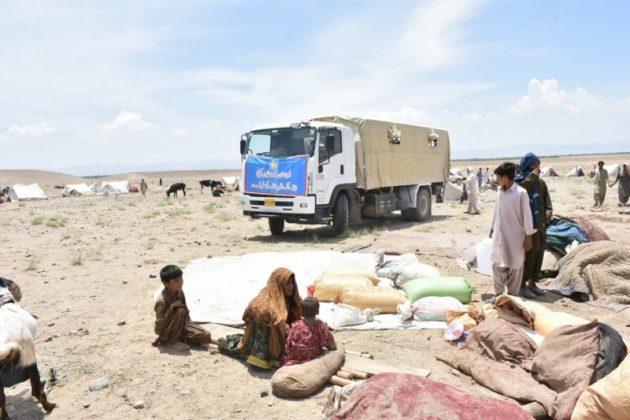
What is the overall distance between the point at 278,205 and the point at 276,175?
69cm

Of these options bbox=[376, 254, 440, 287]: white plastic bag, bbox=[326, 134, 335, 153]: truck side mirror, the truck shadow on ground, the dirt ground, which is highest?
bbox=[326, 134, 335, 153]: truck side mirror

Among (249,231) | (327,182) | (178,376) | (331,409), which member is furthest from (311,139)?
(331,409)

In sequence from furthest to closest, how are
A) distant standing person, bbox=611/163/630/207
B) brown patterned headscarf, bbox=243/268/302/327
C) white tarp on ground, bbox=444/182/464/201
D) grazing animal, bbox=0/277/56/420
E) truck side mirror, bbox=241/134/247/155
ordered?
1. white tarp on ground, bbox=444/182/464/201
2. distant standing person, bbox=611/163/630/207
3. truck side mirror, bbox=241/134/247/155
4. brown patterned headscarf, bbox=243/268/302/327
5. grazing animal, bbox=0/277/56/420

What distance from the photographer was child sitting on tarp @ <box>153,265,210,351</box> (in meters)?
4.89

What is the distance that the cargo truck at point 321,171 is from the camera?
10.9 m

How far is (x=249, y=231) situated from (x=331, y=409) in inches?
424

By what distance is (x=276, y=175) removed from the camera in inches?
437

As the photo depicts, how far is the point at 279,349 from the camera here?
4398 mm

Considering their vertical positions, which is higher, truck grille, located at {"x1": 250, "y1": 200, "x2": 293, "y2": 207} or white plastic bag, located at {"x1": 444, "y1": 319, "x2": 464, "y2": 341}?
truck grille, located at {"x1": 250, "y1": 200, "x2": 293, "y2": 207}

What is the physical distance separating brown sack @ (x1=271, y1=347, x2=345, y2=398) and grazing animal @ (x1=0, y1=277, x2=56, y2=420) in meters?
1.80

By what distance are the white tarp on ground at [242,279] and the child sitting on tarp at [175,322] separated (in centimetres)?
70

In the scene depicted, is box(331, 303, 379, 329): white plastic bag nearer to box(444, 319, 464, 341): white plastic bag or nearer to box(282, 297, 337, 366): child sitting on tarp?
box(444, 319, 464, 341): white plastic bag

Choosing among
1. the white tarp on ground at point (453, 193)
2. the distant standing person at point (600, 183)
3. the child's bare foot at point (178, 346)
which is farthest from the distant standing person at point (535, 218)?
the white tarp on ground at point (453, 193)

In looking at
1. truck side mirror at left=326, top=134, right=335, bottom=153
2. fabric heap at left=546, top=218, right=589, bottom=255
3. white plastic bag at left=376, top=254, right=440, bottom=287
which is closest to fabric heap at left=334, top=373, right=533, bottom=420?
white plastic bag at left=376, top=254, right=440, bottom=287
